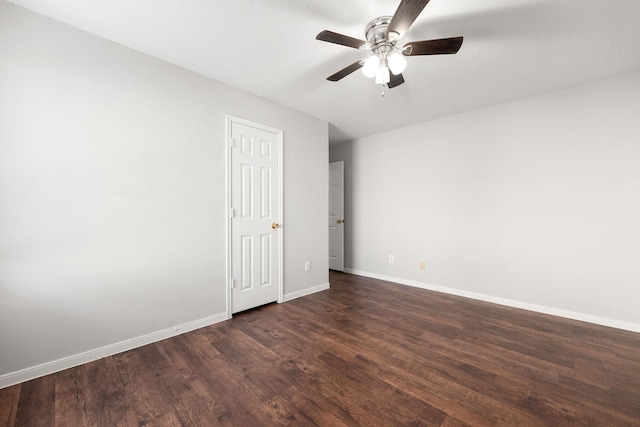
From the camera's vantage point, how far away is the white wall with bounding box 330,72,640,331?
2.52m

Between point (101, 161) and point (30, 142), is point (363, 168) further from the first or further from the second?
point (30, 142)

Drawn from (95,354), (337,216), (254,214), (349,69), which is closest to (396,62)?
(349,69)

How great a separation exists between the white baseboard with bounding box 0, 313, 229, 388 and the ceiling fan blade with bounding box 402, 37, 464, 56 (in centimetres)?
290

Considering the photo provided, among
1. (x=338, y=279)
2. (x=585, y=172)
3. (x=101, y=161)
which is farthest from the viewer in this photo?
(x=338, y=279)

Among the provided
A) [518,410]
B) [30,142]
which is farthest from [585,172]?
[30,142]

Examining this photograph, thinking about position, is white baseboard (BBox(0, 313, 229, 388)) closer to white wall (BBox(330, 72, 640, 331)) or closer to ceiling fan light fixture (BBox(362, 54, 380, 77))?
ceiling fan light fixture (BBox(362, 54, 380, 77))

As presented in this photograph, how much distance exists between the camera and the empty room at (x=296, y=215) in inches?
64.4

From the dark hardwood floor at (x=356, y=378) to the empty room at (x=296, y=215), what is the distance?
2 centimetres

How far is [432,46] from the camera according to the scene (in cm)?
166

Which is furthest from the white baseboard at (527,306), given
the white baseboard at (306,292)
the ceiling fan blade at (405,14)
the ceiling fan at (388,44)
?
the ceiling fan blade at (405,14)

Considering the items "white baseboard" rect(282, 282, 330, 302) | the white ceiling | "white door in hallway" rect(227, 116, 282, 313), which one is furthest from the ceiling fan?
"white baseboard" rect(282, 282, 330, 302)

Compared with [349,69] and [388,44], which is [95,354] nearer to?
[349,69]

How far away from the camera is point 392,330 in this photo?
2441mm

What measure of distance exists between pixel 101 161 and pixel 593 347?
4309 millimetres
